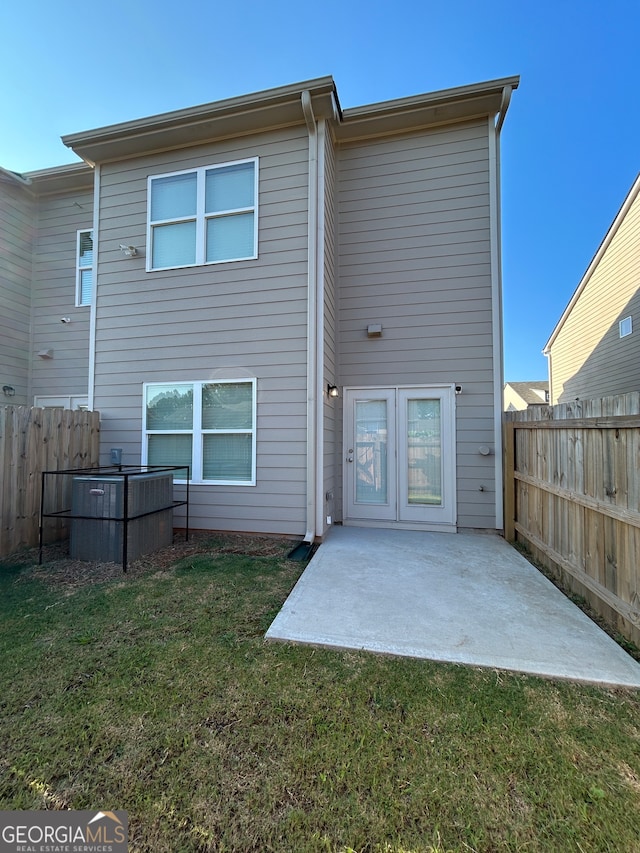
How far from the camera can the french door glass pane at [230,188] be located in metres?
4.93

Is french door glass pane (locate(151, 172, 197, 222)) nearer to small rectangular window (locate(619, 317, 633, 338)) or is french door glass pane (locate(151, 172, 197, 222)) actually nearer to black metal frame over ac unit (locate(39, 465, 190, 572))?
black metal frame over ac unit (locate(39, 465, 190, 572))

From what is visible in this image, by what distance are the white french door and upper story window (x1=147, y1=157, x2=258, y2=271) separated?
2.70m

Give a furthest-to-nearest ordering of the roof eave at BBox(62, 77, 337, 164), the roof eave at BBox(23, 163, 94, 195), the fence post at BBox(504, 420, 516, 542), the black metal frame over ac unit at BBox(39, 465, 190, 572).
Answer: the roof eave at BBox(23, 163, 94, 195)
the fence post at BBox(504, 420, 516, 542)
the roof eave at BBox(62, 77, 337, 164)
the black metal frame over ac unit at BBox(39, 465, 190, 572)

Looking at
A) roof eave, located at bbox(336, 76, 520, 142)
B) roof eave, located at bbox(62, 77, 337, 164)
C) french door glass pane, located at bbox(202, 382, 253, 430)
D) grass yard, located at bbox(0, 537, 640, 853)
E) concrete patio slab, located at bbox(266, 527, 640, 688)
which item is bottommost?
grass yard, located at bbox(0, 537, 640, 853)

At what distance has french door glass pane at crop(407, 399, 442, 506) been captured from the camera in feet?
16.8

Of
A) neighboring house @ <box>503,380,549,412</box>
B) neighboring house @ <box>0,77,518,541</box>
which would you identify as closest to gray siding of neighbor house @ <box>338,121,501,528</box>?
neighboring house @ <box>0,77,518,541</box>

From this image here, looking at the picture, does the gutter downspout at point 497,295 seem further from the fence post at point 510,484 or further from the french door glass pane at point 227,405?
the french door glass pane at point 227,405

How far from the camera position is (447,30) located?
6.43 meters

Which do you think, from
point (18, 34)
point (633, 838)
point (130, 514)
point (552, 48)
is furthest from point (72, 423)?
point (552, 48)

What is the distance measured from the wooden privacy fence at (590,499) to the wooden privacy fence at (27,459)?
565 centimetres

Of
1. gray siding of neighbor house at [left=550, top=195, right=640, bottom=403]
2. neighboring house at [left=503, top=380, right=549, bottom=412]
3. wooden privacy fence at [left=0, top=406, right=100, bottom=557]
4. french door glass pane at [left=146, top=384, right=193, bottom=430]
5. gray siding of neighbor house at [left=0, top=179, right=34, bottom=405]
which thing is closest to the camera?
wooden privacy fence at [left=0, top=406, right=100, bottom=557]

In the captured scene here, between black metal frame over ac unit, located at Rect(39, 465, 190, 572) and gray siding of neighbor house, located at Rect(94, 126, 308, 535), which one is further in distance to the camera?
gray siding of neighbor house, located at Rect(94, 126, 308, 535)

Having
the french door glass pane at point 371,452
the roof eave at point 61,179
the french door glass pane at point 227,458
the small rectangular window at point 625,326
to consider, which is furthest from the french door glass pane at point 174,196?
the small rectangular window at point 625,326

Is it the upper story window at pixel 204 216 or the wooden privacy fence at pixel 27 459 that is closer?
the wooden privacy fence at pixel 27 459
